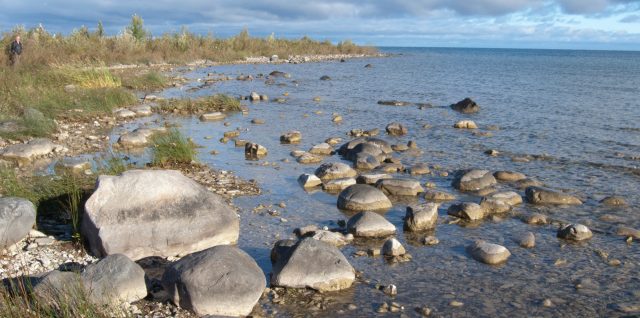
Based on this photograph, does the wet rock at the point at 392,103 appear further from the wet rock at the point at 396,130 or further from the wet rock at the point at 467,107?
the wet rock at the point at 396,130

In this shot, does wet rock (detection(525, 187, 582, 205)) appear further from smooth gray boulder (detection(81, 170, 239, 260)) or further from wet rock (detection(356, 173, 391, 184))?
smooth gray boulder (detection(81, 170, 239, 260))

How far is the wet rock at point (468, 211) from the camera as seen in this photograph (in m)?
9.55

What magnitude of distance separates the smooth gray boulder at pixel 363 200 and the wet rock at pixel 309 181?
4.05 feet

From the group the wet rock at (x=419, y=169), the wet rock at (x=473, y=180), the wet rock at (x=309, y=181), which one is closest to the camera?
the wet rock at (x=309, y=181)

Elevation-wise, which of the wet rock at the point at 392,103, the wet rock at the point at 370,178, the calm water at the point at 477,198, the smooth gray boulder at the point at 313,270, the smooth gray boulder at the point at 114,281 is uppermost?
the smooth gray boulder at the point at 114,281

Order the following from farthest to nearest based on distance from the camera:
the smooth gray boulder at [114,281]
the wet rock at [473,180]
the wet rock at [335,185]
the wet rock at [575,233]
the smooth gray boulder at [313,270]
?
1. the wet rock at [473,180]
2. the wet rock at [335,185]
3. the wet rock at [575,233]
4. the smooth gray boulder at [313,270]
5. the smooth gray boulder at [114,281]

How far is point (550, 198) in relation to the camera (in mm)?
10656

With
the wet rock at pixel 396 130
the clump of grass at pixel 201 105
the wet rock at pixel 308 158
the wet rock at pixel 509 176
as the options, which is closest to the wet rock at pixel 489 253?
the wet rock at pixel 509 176

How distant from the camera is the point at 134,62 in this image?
136 feet

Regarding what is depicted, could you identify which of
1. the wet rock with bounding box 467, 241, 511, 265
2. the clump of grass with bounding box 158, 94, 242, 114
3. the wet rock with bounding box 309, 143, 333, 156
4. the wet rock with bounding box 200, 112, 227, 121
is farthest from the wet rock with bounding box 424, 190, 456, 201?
the clump of grass with bounding box 158, 94, 242, 114

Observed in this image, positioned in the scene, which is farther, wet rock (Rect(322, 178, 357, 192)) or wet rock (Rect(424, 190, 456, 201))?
wet rock (Rect(322, 178, 357, 192))

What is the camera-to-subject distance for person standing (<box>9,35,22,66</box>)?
23.9 meters

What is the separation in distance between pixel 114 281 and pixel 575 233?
672cm

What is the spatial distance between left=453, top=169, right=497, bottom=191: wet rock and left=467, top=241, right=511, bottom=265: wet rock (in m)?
3.57
